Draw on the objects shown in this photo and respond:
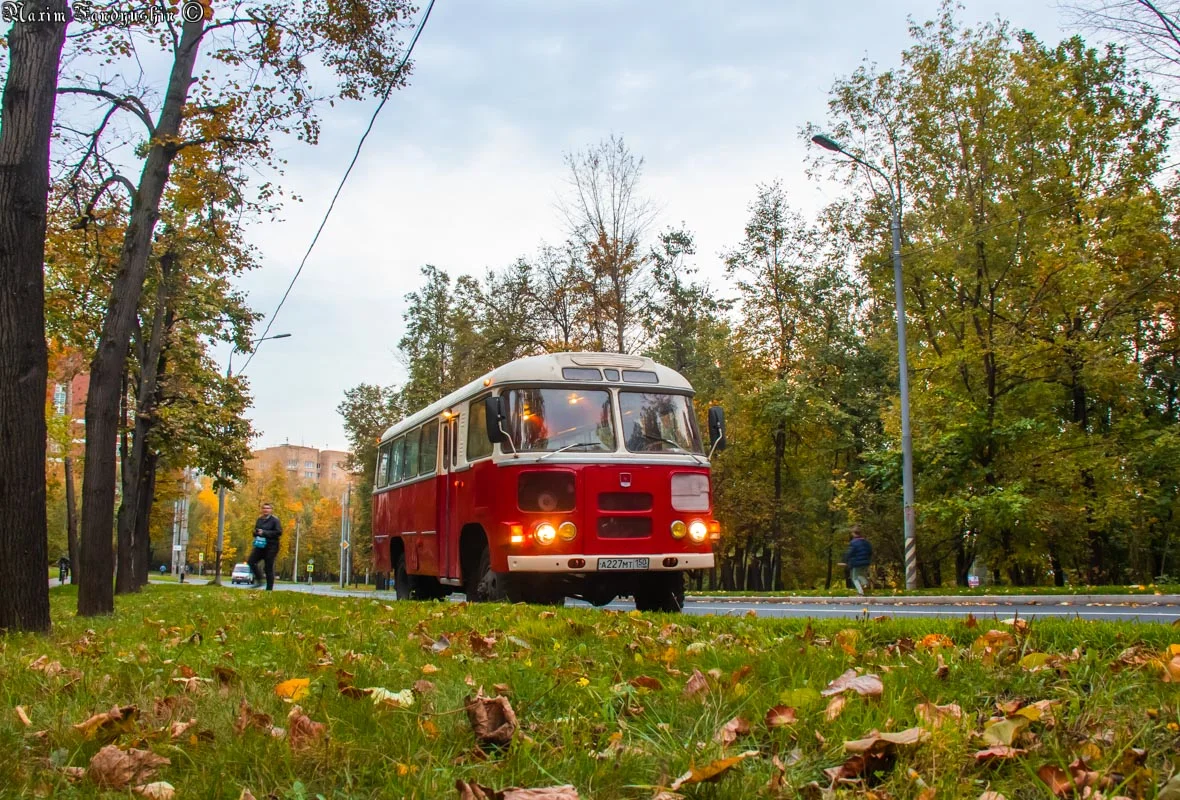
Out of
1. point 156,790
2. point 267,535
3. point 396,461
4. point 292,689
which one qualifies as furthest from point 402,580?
point 156,790

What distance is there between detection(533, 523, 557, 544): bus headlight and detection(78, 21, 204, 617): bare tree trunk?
5.67 meters

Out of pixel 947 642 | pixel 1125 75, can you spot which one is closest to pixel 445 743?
pixel 947 642

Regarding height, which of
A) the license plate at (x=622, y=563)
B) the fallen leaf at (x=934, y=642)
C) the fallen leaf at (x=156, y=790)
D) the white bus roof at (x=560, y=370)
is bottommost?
the license plate at (x=622, y=563)

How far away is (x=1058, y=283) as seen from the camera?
1033 inches

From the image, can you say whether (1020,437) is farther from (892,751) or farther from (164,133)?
(892,751)

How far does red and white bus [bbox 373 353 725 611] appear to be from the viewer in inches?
428

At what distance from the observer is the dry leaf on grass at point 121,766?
7.52ft

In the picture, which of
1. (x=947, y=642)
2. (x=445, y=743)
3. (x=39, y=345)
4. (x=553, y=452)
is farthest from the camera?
(x=553, y=452)

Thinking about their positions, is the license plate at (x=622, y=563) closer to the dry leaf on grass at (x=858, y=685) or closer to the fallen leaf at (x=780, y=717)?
the dry leaf on grass at (x=858, y=685)

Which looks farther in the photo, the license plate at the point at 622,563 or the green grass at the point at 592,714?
the license plate at the point at 622,563

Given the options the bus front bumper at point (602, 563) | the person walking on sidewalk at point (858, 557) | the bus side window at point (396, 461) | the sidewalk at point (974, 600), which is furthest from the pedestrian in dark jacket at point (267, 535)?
the person walking on sidewalk at point (858, 557)

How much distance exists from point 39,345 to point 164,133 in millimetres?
5802

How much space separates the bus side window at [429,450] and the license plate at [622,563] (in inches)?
147

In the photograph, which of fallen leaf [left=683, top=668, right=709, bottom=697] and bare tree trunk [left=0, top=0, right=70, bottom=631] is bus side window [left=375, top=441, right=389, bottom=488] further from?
fallen leaf [left=683, top=668, right=709, bottom=697]
